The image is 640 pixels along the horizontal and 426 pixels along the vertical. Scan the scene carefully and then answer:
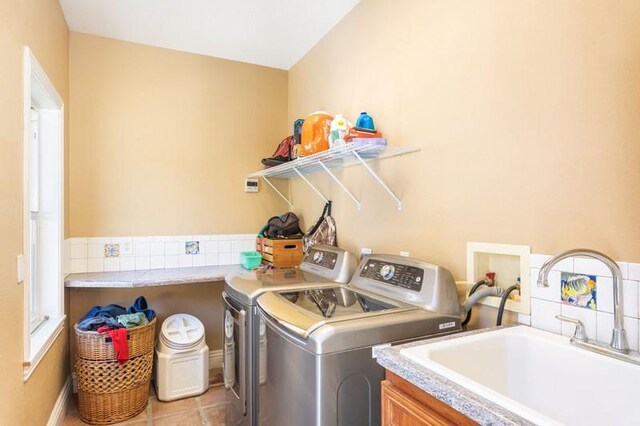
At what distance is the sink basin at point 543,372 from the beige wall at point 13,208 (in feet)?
4.88

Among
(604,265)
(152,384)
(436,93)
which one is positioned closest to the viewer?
(604,265)

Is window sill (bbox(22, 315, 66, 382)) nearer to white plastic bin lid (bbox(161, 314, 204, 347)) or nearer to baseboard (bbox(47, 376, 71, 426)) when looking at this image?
baseboard (bbox(47, 376, 71, 426))

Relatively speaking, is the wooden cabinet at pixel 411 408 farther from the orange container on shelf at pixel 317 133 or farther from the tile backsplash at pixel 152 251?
the tile backsplash at pixel 152 251

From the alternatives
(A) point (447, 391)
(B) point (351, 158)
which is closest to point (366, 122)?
(B) point (351, 158)

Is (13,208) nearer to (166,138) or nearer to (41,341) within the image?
(41,341)

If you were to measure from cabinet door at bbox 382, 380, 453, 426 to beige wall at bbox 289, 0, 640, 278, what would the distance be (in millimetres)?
688

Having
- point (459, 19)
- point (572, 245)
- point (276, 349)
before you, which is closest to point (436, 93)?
point (459, 19)

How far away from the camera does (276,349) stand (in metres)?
1.47

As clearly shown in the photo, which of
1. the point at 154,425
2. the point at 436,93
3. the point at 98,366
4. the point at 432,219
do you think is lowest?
the point at 154,425

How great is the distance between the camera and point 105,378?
2.31m

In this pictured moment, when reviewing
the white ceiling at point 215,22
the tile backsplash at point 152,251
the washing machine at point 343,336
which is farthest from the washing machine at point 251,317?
the white ceiling at point 215,22

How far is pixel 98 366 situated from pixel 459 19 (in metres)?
2.72

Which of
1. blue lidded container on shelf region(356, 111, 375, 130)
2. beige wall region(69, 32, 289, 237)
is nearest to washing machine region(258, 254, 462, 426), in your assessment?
blue lidded container on shelf region(356, 111, 375, 130)

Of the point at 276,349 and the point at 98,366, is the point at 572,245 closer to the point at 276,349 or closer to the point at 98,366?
the point at 276,349
